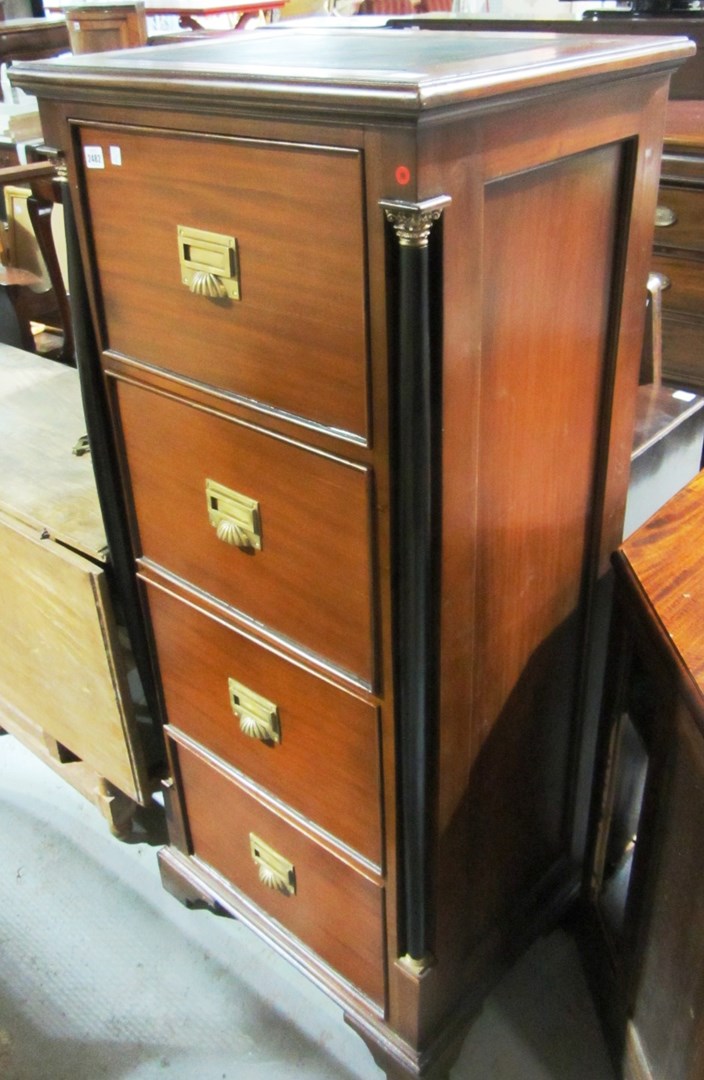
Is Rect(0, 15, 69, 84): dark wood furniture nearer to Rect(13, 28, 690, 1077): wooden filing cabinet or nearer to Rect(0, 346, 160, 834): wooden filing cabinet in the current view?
Rect(0, 346, 160, 834): wooden filing cabinet

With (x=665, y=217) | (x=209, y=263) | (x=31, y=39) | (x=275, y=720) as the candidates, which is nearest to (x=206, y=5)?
(x=31, y=39)

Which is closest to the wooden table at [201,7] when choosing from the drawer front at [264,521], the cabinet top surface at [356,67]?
the cabinet top surface at [356,67]

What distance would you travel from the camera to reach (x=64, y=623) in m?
1.26

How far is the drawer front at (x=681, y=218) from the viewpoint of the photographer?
5.03 feet

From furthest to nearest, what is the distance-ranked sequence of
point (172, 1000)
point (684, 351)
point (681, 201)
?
point (684, 351) < point (681, 201) < point (172, 1000)

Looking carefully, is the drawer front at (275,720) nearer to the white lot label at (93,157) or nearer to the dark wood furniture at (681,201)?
the white lot label at (93,157)

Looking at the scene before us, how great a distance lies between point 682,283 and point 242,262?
1056 mm

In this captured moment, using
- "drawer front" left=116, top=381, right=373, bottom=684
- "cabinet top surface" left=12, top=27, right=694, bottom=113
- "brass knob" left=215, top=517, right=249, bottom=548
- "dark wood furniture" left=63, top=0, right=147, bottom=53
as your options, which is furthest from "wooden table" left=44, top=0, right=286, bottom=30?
"brass knob" left=215, top=517, right=249, bottom=548

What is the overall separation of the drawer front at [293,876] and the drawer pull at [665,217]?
113 centimetres

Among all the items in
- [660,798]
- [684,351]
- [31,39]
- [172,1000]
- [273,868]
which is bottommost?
[172,1000]

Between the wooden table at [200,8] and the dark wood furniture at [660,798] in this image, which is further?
the wooden table at [200,8]

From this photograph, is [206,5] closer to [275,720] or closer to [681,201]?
[681,201]

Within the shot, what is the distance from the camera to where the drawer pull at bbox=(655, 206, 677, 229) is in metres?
1.56

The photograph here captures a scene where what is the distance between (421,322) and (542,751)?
639 millimetres
